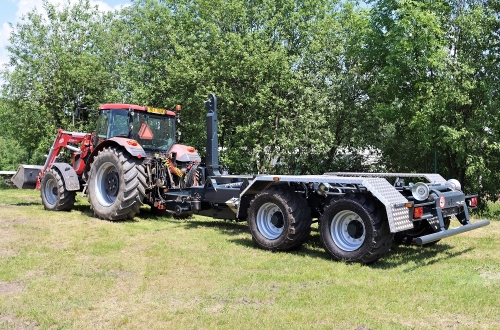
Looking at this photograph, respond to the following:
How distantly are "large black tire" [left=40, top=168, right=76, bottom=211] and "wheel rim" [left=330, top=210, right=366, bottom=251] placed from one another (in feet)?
24.1

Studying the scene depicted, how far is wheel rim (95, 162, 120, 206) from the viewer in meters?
10.7

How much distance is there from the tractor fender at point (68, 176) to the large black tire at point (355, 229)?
22.9 ft

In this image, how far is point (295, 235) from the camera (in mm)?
7070

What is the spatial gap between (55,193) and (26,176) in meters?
1.30

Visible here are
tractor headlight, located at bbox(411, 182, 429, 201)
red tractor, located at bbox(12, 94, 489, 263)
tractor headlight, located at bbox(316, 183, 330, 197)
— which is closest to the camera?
red tractor, located at bbox(12, 94, 489, 263)

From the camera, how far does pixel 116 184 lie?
10.7 metres

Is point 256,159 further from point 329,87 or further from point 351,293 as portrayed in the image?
point 351,293

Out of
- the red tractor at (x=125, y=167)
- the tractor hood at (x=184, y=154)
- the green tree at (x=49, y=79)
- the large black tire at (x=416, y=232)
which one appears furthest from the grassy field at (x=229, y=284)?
the green tree at (x=49, y=79)

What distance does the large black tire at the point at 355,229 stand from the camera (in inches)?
246

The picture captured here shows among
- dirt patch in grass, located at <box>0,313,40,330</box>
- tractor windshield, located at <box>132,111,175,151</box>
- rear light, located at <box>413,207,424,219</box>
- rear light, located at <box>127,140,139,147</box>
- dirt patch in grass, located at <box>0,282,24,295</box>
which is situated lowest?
dirt patch in grass, located at <box>0,313,40,330</box>

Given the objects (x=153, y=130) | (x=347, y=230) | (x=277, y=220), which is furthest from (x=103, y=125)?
(x=347, y=230)

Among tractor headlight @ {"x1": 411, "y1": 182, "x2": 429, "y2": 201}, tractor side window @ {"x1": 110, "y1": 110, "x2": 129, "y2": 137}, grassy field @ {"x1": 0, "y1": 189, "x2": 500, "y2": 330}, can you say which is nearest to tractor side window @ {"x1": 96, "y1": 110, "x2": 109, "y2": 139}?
tractor side window @ {"x1": 110, "y1": 110, "x2": 129, "y2": 137}

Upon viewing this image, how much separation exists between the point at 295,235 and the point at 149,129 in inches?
214

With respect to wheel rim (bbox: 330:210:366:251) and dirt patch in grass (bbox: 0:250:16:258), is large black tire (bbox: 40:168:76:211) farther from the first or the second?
wheel rim (bbox: 330:210:366:251)
